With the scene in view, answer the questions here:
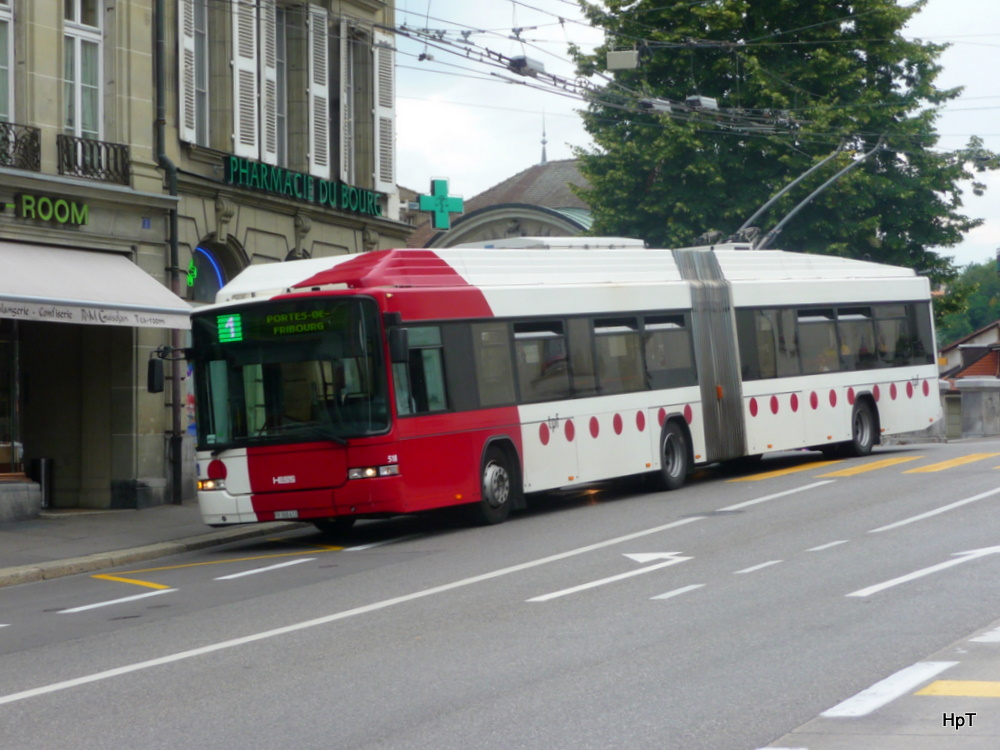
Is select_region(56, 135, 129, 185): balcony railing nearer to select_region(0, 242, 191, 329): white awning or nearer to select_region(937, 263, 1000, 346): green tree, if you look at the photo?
select_region(0, 242, 191, 329): white awning

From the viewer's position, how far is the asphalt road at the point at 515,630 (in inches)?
277

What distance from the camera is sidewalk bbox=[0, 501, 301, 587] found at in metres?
15.5

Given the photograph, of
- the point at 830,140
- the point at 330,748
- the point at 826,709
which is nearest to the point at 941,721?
the point at 826,709

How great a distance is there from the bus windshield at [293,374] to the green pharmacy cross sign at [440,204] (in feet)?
59.2

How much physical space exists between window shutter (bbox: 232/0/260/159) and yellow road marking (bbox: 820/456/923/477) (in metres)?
10.6

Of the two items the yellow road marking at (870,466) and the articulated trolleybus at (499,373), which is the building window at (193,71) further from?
the yellow road marking at (870,466)

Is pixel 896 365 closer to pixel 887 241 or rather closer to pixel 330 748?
pixel 887 241

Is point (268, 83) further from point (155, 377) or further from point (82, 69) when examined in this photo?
point (155, 377)

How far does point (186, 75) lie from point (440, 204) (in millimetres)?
11947

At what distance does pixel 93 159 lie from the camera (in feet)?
68.6

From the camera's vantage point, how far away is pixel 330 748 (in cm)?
653

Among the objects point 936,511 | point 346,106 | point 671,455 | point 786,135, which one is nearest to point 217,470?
point 671,455

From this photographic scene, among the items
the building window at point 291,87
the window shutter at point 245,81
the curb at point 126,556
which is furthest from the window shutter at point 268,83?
the curb at point 126,556

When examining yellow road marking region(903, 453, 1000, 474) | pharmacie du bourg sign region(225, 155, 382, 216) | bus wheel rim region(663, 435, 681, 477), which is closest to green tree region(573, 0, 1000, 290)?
pharmacie du bourg sign region(225, 155, 382, 216)
